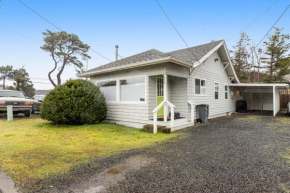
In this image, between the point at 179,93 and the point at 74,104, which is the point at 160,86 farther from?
the point at 74,104

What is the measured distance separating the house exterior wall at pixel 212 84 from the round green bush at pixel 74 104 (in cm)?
497

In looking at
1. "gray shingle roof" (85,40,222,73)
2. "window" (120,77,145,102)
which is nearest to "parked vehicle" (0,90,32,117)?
"gray shingle roof" (85,40,222,73)

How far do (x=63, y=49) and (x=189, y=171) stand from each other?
27.8 m

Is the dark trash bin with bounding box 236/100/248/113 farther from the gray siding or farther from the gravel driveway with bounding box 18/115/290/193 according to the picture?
the gravel driveway with bounding box 18/115/290/193

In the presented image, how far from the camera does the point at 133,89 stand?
825 cm

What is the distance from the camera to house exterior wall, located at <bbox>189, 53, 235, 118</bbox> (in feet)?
31.7

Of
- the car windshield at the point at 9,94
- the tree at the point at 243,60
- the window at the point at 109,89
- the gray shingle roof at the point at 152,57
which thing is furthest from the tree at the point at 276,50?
the car windshield at the point at 9,94

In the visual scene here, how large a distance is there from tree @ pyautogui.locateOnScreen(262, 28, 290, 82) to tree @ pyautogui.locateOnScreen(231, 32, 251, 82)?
2721 millimetres

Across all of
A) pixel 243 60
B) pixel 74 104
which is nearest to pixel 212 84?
pixel 74 104

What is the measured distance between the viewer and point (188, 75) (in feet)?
28.8

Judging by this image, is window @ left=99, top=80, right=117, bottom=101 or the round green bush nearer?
the round green bush

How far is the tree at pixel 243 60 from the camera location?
2600cm

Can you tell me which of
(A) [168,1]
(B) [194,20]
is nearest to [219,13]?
(B) [194,20]

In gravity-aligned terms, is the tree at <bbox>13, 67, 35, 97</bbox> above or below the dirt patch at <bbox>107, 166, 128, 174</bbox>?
above
